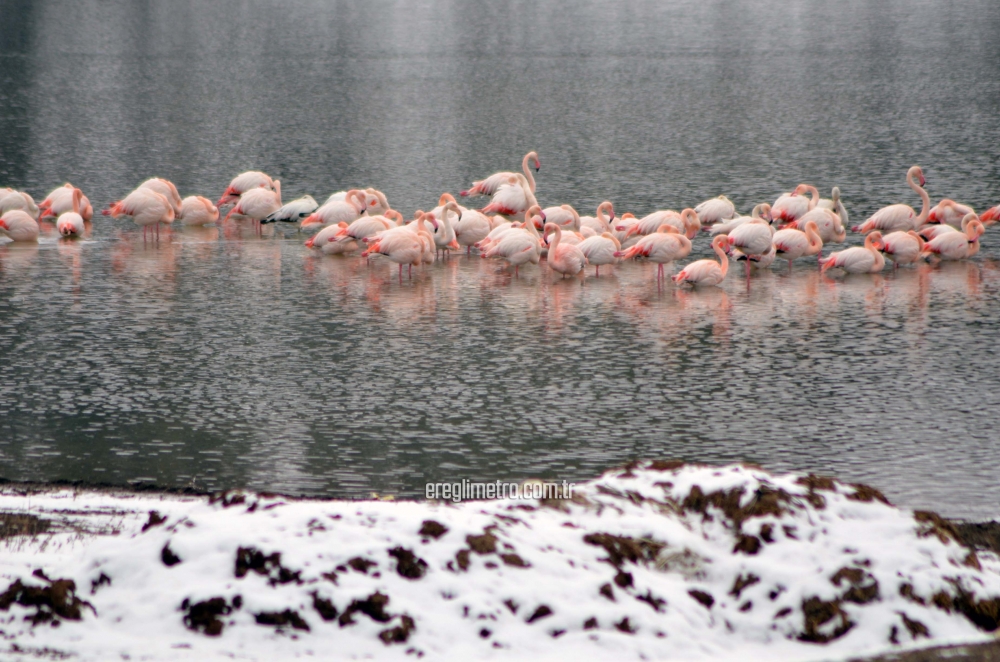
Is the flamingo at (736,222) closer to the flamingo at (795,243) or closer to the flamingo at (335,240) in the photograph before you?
the flamingo at (795,243)

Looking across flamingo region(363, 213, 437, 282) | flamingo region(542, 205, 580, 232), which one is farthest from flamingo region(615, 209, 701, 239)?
flamingo region(363, 213, 437, 282)

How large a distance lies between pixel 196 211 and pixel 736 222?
333 inches

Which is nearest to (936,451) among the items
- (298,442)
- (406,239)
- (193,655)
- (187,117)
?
(298,442)

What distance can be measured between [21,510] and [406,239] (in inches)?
338

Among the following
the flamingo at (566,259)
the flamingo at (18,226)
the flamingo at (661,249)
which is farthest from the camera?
the flamingo at (18,226)

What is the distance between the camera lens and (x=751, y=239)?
1530cm

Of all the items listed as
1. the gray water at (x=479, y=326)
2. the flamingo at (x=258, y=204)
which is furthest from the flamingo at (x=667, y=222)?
the flamingo at (x=258, y=204)

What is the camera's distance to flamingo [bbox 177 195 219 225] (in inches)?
755

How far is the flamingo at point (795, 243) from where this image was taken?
1591cm

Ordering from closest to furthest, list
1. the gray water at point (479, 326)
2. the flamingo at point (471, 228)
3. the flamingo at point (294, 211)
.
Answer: the gray water at point (479, 326) → the flamingo at point (471, 228) → the flamingo at point (294, 211)

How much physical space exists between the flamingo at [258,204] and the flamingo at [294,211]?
0.42 m

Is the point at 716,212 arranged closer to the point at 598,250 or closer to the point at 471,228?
the point at 598,250

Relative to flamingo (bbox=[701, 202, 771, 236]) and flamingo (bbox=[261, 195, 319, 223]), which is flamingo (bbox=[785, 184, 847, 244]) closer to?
flamingo (bbox=[701, 202, 771, 236])

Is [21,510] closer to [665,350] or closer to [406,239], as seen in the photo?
[665,350]
